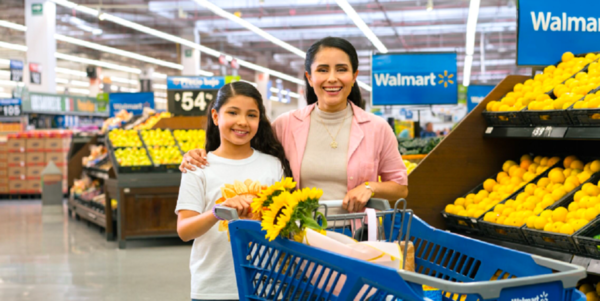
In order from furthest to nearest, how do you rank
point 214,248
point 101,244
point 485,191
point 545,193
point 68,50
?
point 68,50 < point 101,244 < point 485,191 < point 545,193 < point 214,248

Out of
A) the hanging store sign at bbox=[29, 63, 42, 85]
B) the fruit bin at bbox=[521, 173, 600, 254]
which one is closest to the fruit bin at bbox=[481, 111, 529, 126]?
the fruit bin at bbox=[521, 173, 600, 254]

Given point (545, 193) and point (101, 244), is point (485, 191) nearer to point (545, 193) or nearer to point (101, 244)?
point (545, 193)

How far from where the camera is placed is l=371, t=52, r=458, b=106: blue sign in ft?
22.6

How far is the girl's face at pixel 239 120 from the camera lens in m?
1.96

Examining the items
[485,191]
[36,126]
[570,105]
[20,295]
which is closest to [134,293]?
[20,295]

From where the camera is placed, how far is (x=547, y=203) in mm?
3014

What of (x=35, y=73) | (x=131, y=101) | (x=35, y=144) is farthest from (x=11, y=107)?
(x=131, y=101)

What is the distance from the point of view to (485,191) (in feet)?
11.4

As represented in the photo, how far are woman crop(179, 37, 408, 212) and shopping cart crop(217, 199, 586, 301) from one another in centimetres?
18

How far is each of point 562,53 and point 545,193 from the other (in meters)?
1.10

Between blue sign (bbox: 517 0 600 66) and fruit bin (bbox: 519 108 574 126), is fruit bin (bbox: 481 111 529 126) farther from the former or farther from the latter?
blue sign (bbox: 517 0 600 66)

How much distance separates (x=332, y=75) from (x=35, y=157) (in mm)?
13242

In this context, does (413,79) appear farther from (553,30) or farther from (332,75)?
(332,75)

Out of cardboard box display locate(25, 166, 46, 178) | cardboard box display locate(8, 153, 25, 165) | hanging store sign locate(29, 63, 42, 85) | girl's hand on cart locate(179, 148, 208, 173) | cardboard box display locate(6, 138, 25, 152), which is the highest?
hanging store sign locate(29, 63, 42, 85)
